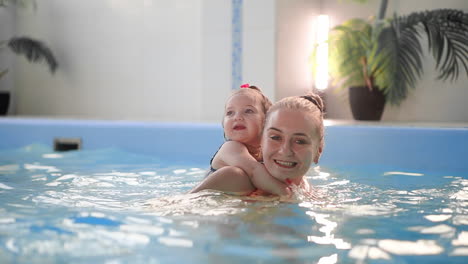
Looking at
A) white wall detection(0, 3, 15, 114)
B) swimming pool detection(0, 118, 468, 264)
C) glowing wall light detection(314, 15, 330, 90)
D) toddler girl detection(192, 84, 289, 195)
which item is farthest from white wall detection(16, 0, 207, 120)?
toddler girl detection(192, 84, 289, 195)

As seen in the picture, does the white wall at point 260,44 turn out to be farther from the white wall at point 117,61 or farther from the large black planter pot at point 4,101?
the large black planter pot at point 4,101

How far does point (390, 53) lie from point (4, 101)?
647cm

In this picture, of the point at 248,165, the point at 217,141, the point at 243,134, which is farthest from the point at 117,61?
the point at 248,165

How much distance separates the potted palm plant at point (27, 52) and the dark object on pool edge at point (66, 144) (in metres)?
3.63

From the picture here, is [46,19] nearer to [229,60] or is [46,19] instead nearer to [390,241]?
[229,60]

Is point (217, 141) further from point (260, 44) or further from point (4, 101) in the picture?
point (4, 101)

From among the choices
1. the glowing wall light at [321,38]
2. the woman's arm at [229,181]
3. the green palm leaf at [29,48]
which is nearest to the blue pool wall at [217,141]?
the woman's arm at [229,181]

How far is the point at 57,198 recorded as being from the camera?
295 cm

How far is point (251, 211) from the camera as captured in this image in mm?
2455

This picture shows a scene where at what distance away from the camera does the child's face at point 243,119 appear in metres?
2.95

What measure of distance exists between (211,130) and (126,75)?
173 inches

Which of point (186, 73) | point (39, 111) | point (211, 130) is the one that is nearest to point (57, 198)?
point (211, 130)

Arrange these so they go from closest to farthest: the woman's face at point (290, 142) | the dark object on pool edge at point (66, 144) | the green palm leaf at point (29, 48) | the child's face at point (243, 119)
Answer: the woman's face at point (290, 142)
the child's face at point (243, 119)
the dark object on pool edge at point (66, 144)
the green palm leaf at point (29, 48)

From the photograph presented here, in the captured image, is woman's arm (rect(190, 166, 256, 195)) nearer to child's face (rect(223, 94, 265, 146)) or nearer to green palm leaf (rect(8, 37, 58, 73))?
child's face (rect(223, 94, 265, 146))
